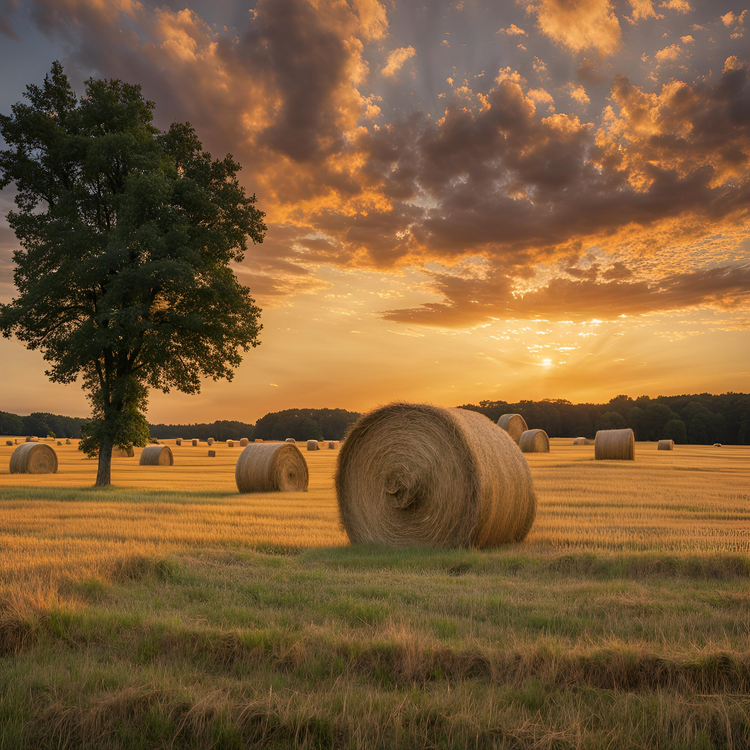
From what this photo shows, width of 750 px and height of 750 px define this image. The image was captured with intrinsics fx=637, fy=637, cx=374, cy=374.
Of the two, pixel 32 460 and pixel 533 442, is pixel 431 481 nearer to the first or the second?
pixel 32 460

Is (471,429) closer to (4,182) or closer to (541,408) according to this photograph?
(4,182)

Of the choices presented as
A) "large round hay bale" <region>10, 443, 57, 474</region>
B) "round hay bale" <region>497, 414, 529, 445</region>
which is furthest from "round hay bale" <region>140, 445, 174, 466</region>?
"round hay bale" <region>497, 414, 529, 445</region>

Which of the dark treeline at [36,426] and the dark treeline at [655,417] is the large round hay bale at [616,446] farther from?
the dark treeline at [36,426]

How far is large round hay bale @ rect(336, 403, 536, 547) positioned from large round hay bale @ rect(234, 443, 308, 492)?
10395 mm

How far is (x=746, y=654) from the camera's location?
4.69 m

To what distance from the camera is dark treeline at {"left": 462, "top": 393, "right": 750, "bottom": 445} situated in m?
82.5

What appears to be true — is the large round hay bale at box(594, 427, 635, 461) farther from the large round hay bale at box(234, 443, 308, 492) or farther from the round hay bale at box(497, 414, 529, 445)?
the large round hay bale at box(234, 443, 308, 492)

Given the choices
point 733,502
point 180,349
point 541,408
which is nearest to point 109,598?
point 733,502

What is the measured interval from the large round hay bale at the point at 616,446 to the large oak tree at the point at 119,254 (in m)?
25.2

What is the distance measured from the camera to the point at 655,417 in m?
86.7

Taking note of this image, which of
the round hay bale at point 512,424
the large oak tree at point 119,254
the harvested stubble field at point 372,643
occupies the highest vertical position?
the large oak tree at point 119,254

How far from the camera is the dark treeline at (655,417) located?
271ft

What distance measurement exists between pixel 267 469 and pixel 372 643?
706 inches

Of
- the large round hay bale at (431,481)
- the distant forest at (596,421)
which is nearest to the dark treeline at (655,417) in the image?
the distant forest at (596,421)
